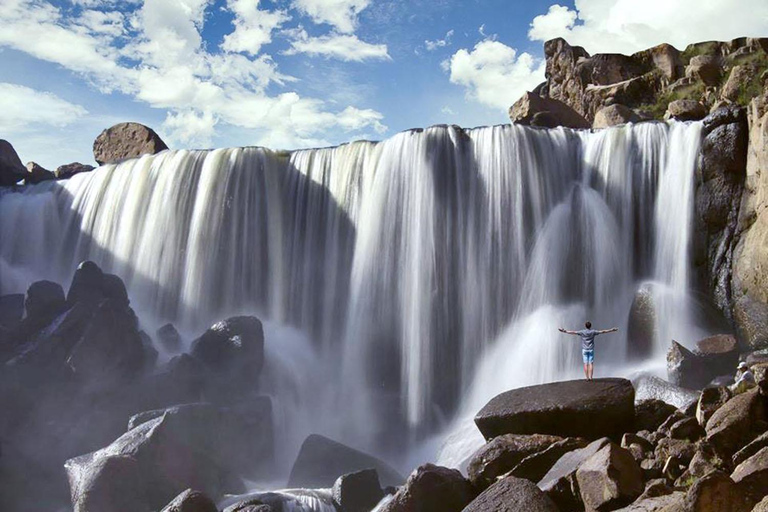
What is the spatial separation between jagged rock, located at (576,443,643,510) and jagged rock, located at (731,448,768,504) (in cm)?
121

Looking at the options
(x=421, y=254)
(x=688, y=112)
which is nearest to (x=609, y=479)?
(x=421, y=254)

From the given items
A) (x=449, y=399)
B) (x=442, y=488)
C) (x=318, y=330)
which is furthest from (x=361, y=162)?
(x=442, y=488)

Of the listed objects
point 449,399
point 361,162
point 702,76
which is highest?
point 702,76

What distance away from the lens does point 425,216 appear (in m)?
22.3

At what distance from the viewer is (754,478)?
7.38 metres

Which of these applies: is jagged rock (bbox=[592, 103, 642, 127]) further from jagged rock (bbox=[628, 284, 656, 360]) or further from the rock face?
the rock face

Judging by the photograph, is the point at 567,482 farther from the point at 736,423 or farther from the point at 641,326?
the point at 641,326

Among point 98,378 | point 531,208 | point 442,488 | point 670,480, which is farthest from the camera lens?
point 531,208

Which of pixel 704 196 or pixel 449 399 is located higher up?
pixel 704 196

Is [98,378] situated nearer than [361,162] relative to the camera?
Yes

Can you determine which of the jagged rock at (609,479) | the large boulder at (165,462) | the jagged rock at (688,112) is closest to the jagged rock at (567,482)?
the jagged rock at (609,479)

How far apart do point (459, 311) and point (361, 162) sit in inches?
251

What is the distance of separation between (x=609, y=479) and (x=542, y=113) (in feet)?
85.9

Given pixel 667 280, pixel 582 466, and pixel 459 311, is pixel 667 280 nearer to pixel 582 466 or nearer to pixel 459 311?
pixel 459 311
